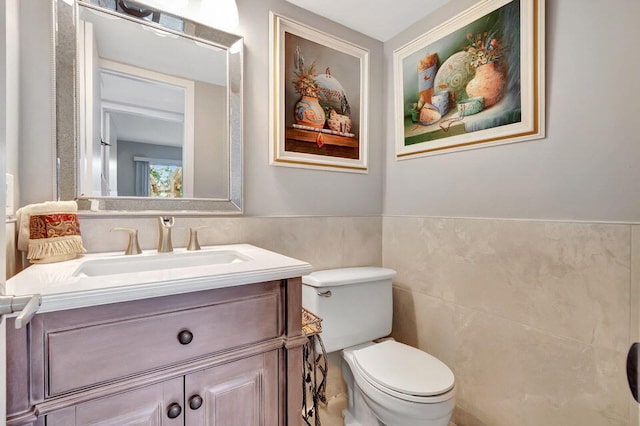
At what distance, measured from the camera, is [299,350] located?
912 millimetres

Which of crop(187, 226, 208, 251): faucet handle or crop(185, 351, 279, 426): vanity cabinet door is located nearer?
crop(185, 351, 279, 426): vanity cabinet door

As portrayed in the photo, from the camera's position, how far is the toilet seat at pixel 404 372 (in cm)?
111

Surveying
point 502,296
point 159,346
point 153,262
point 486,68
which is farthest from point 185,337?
point 486,68

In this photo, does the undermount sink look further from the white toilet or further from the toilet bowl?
the toilet bowl

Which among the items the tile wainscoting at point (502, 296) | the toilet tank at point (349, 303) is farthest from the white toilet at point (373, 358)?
the tile wainscoting at point (502, 296)

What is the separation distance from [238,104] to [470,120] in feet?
3.75

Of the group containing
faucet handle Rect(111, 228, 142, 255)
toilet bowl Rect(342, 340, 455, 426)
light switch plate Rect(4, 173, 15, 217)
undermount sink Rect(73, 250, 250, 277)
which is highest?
light switch plate Rect(4, 173, 15, 217)

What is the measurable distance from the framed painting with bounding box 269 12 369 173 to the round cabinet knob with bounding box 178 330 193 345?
0.95 metres

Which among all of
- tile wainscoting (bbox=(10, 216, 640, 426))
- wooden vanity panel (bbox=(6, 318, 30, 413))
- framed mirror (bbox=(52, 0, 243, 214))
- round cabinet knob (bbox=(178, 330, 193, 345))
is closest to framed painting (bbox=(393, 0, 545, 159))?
tile wainscoting (bbox=(10, 216, 640, 426))

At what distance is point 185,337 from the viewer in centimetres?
75

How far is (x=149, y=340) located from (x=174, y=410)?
0.20 meters

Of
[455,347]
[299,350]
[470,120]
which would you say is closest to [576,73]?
[470,120]

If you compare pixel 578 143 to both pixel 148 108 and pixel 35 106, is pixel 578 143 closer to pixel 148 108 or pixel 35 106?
pixel 148 108

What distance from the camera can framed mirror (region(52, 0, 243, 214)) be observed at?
3.52ft
